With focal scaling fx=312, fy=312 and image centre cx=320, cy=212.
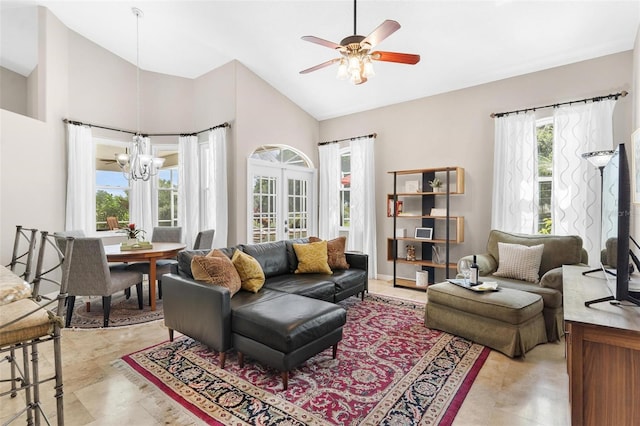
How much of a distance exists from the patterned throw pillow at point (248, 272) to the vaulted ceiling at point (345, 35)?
2882 millimetres

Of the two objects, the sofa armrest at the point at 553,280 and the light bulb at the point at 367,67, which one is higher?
the light bulb at the point at 367,67

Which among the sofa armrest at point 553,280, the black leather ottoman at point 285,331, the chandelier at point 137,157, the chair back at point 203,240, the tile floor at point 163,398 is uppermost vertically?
the chandelier at point 137,157

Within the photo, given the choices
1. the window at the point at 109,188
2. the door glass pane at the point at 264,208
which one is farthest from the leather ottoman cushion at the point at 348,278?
the window at the point at 109,188

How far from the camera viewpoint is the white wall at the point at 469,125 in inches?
142

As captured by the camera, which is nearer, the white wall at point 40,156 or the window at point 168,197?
the white wall at point 40,156

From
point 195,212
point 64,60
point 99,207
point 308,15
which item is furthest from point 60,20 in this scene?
point 308,15

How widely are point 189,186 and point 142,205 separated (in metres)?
0.89

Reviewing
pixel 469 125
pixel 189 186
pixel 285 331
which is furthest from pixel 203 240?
pixel 469 125

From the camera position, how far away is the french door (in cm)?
518

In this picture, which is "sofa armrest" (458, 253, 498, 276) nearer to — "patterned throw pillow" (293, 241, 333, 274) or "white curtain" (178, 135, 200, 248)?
"patterned throw pillow" (293, 241, 333, 274)

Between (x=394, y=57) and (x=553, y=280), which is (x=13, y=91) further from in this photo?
(x=553, y=280)

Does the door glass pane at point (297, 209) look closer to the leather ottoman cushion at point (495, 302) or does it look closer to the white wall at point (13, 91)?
the leather ottoman cushion at point (495, 302)

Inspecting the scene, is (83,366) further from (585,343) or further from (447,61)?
(447,61)

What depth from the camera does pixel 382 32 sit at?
2.22 m
